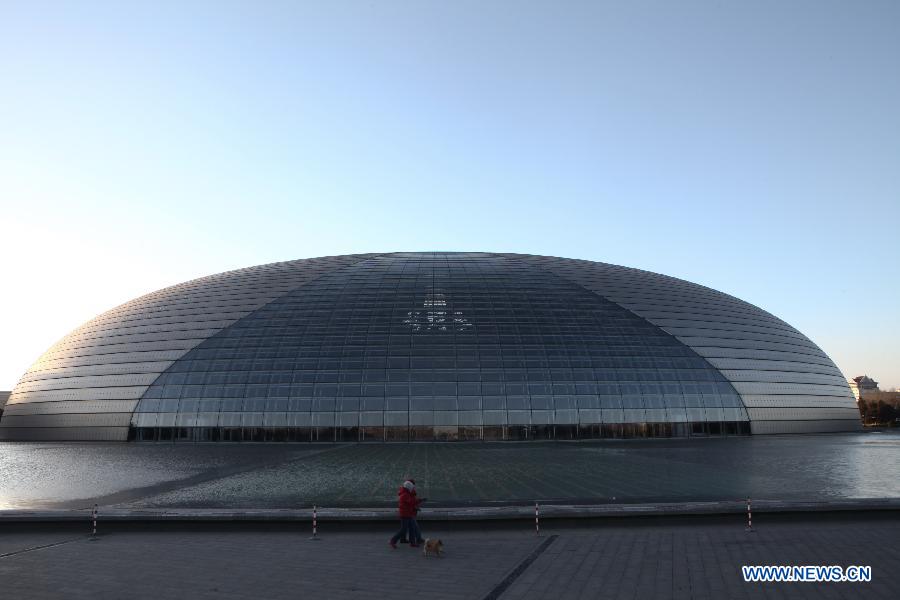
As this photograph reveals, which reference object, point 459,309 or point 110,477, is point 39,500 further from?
point 459,309

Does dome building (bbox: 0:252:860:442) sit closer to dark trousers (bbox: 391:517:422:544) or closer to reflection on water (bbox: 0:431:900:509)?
reflection on water (bbox: 0:431:900:509)

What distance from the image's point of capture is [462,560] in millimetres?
12781

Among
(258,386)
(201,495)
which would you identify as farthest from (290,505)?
(258,386)

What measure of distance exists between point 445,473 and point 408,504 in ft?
42.4

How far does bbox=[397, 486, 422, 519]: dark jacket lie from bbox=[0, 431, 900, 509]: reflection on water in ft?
17.8

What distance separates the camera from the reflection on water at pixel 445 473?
20.5m

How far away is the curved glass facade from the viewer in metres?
44.4

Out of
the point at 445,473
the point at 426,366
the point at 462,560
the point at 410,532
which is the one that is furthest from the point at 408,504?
the point at 426,366

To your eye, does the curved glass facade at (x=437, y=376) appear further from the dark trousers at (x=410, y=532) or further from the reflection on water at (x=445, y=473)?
the dark trousers at (x=410, y=532)

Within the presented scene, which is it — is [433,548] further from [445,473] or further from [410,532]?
[445,473]

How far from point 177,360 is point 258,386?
8109mm

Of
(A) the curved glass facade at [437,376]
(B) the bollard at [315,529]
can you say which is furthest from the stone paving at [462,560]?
(A) the curved glass facade at [437,376]

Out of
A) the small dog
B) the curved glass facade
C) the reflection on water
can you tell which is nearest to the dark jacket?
the small dog

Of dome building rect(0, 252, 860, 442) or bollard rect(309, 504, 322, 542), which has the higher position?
dome building rect(0, 252, 860, 442)
